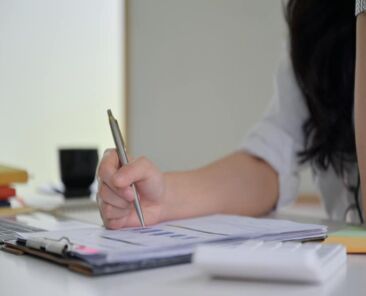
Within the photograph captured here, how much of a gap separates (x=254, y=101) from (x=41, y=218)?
5.68 ft

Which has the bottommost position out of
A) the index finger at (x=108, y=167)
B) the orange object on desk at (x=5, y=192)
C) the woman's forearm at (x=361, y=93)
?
the orange object on desk at (x=5, y=192)

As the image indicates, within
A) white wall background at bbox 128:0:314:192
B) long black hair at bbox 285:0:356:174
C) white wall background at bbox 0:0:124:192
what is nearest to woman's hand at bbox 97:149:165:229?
long black hair at bbox 285:0:356:174

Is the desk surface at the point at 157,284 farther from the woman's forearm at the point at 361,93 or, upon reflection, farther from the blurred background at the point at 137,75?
the blurred background at the point at 137,75

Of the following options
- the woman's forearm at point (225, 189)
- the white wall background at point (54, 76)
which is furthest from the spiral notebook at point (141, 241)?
the white wall background at point (54, 76)

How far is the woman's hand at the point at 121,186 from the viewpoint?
76cm

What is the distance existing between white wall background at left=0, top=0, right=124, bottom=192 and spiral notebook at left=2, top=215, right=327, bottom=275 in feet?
7.53

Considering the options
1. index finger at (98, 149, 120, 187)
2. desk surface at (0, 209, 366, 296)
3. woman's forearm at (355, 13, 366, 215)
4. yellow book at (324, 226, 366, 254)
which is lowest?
yellow book at (324, 226, 366, 254)

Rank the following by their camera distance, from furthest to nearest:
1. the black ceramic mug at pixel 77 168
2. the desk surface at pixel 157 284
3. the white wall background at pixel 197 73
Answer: the white wall background at pixel 197 73 → the black ceramic mug at pixel 77 168 → the desk surface at pixel 157 284

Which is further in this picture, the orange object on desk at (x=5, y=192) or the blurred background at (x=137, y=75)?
the blurred background at (x=137, y=75)

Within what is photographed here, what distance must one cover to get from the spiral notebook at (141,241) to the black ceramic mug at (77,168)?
1.77 feet

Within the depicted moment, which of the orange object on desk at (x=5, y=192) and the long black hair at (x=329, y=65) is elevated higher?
the long black hair at (x=329, y=65)

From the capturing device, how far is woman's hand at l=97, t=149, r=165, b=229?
76 cm

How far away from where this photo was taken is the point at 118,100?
9.95 feet

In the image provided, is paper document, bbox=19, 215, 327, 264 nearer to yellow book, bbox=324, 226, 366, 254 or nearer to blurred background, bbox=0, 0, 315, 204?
yellow book, bbox=324, 226, 366, 254
